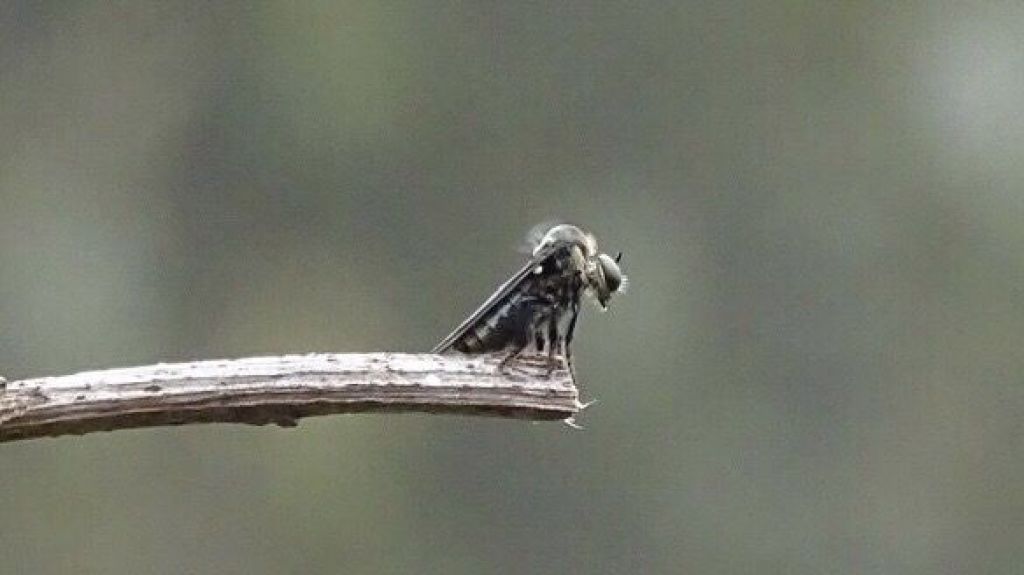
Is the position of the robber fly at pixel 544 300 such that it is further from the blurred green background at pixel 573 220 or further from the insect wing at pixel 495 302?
the blurred green background at pixel 573 220

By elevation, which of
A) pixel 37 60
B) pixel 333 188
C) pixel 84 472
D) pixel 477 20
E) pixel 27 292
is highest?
pixel 477 20

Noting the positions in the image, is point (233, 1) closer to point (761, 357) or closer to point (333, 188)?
point (333, 188)

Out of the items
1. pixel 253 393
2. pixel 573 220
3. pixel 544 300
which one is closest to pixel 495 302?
pixel 544 300

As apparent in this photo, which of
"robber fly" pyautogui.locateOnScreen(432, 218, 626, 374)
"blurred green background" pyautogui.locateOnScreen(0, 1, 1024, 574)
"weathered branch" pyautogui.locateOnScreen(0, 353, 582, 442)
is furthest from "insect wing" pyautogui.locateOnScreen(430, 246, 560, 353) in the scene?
"blurred green background" pyautogui.locateOnScreen(0, 1, 1024, 574)

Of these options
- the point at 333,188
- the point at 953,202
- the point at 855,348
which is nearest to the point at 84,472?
the point at 333,188

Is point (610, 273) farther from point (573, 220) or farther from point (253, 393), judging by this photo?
point (573, 220)
